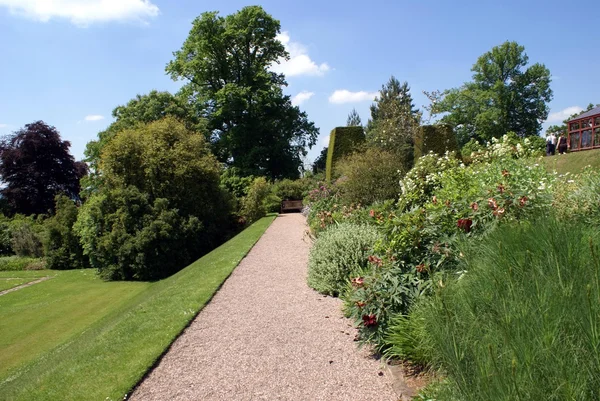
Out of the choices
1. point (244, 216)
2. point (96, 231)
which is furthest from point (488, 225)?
point (244, 216)

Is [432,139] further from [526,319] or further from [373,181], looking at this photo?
[526,319]

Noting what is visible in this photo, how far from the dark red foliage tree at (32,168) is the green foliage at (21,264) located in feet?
36.1

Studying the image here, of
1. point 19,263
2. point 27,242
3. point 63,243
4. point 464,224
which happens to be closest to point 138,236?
point 63,243

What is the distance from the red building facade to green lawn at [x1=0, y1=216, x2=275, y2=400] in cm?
1637

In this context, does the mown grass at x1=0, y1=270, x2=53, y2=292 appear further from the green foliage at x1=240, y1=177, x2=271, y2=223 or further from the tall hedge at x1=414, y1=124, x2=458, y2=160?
the tall hedge at x1=414, y1=124, x2=458, y2=160

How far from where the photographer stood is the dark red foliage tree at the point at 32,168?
110 feet

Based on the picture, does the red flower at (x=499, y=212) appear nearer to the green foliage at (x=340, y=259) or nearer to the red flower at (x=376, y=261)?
the red flower at (x=376, y=261)

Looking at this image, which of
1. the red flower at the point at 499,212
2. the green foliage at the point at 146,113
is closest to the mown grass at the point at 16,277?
the green foliage at the point at 146,113

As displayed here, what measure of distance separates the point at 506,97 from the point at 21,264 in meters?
42.1

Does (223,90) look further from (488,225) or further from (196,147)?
(488,225)

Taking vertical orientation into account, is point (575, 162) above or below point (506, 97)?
below

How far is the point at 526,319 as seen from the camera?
225 cm

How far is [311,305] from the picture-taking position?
254 inches

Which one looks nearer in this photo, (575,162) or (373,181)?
(373,181)
